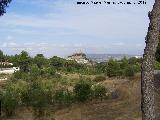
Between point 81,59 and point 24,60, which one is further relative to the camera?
point 81,59

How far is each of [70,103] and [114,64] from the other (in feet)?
85.3

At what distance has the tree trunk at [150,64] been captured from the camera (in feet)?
30.6

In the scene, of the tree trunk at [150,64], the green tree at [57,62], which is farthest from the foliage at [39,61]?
the tree trunk at [150,64]

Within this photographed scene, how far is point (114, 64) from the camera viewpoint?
51656 mm

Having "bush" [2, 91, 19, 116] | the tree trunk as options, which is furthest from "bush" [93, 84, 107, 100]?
the tree trunk

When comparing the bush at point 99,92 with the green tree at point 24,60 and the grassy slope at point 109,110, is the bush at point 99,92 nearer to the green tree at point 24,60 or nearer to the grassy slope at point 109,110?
the grassy slope at point 109,110

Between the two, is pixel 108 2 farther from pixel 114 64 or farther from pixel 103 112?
pixel 114 64

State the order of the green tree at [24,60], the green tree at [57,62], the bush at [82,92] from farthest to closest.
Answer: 1. the green tree at [57,62]
2. the green tree at [24,60]
3. the bush at [82,92]

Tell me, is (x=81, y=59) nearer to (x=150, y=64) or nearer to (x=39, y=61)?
(x=39, y=61)

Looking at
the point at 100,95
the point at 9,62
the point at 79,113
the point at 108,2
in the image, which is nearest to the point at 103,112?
the point at 79,113

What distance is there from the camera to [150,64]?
30.7 feet

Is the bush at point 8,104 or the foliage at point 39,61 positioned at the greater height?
the foliage at point 39,61

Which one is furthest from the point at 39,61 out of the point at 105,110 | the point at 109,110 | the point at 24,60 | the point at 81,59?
the point at 109,110

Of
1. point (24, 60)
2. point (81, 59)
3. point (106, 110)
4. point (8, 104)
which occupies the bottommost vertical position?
point (106, 110)
